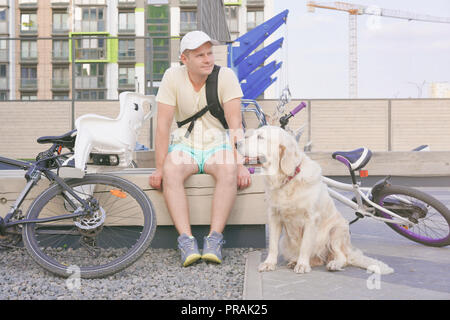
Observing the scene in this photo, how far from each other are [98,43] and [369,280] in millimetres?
11512

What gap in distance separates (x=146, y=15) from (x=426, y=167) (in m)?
7.46

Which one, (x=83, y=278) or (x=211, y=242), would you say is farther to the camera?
(x=211, y=242)

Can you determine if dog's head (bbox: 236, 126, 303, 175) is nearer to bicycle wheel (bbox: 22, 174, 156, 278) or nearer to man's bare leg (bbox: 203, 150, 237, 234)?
man's bare leg (bbox: 203, 150, 237, 234)

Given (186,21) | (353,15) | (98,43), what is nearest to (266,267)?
(98,43)

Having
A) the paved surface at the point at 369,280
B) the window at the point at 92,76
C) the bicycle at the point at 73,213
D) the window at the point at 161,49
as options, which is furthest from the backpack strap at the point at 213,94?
the window at the point at 92,76

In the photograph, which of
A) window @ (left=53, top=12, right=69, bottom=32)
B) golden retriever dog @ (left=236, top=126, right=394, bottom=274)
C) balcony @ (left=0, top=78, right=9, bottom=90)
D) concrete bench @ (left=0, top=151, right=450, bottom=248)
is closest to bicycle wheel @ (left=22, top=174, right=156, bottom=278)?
concrete bench @ (left=0, top=151, right=450, bottom=248)

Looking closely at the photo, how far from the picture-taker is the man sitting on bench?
135 inches

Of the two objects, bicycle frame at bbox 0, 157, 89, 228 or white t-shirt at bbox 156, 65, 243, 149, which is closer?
bicycle frame at bbox 0, 157, 89, 228

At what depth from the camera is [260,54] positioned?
1511 centimetres

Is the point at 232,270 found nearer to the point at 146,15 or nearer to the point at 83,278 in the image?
the point at 83,278

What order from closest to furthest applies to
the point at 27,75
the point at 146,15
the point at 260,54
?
1. the point at 146,15
2. the point at 260,54
3. the point at 27,75

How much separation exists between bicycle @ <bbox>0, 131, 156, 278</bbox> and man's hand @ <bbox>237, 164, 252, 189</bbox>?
0.72 metres

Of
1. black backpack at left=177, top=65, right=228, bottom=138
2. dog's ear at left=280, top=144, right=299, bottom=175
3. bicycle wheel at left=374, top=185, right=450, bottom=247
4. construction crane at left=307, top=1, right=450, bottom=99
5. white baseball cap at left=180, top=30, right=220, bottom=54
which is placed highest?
construction crane at left=307, top=1, right=450, bottom=99
